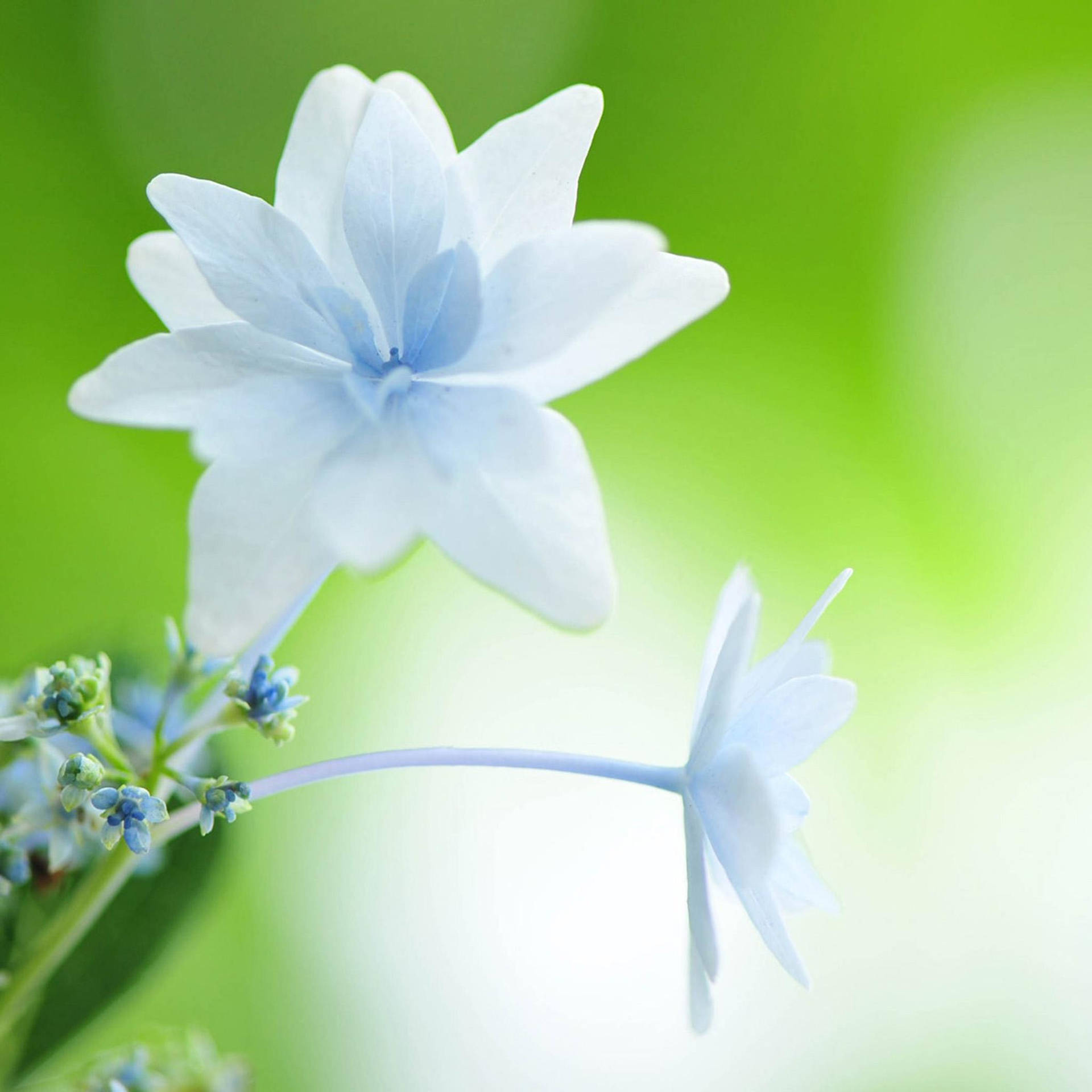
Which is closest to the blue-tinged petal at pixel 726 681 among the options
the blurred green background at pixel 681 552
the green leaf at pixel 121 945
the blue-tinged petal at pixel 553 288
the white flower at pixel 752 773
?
the white flower at pixel 752 773

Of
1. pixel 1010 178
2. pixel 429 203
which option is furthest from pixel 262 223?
pixel 1010 178

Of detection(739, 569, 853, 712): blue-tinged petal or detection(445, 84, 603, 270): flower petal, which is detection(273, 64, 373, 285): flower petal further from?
detection(739, 569, 853, 712): blue-tinged petal

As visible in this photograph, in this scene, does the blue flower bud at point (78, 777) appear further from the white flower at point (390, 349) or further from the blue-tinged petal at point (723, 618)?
the blue-tinged petal at point (723, 618)

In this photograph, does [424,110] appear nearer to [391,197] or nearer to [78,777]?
[391,197]

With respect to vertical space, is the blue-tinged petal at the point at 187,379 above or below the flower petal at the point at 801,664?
above

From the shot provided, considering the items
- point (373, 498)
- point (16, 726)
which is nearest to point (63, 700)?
point (16, 726)

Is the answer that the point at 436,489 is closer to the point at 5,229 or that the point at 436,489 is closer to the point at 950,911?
the point at 5,229
